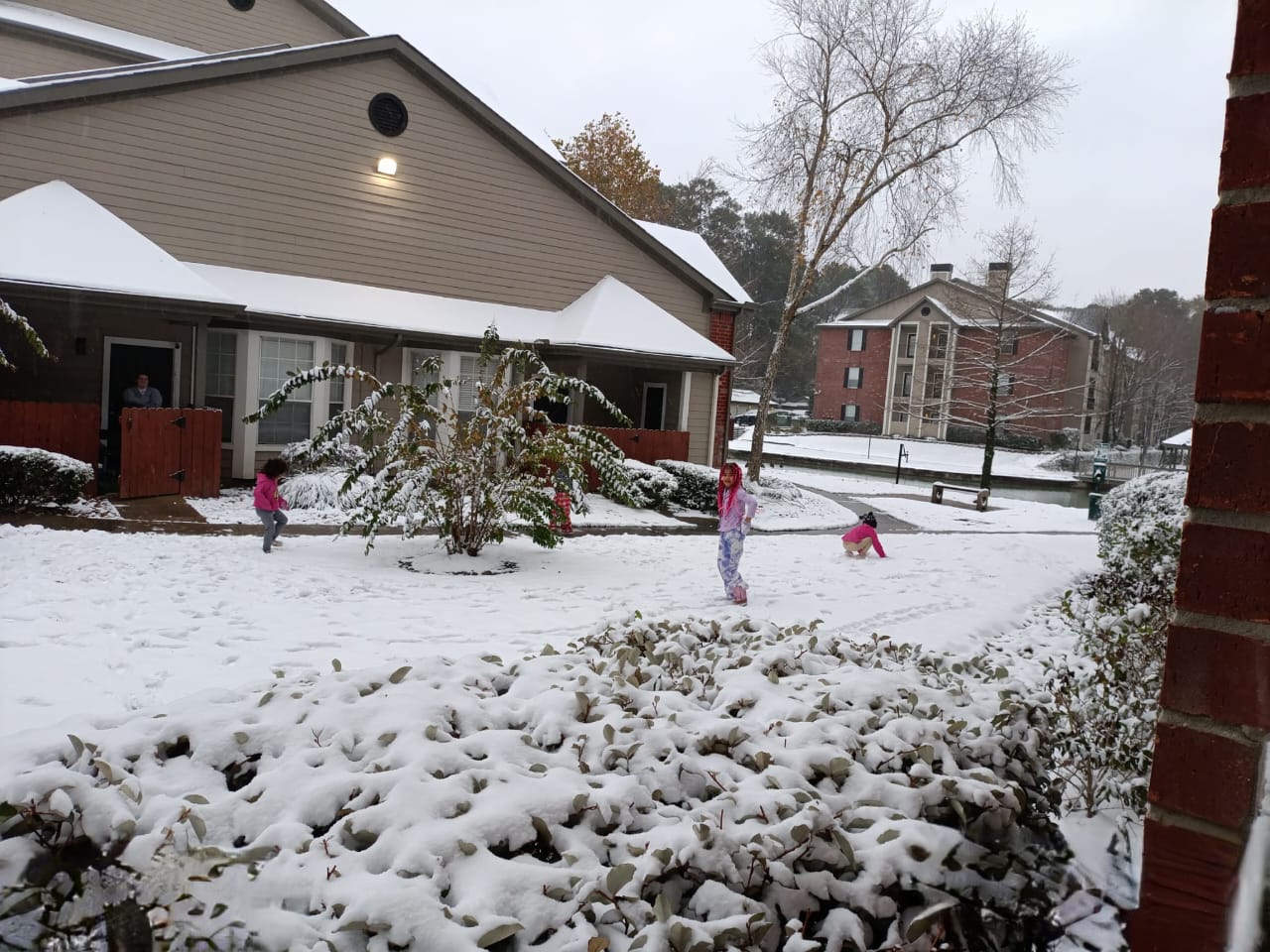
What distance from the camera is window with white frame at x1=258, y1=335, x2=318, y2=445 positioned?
14289 millimetres

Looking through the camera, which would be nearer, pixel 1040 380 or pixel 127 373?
pixel 127 373

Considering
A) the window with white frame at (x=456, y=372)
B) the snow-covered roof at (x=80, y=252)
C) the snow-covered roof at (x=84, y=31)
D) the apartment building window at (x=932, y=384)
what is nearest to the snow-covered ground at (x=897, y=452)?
the apartment building window at (x=932, y=384)

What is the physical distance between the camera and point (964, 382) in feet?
111

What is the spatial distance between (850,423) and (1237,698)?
49.5 m

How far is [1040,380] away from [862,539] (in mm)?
23207

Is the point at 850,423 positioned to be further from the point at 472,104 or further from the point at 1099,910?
the point at 1099,910

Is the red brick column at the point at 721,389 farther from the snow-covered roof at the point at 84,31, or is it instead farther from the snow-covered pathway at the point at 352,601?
the snow-covered roof at the point at 84,31

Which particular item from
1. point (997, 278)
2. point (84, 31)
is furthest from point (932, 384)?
point (84, 31)

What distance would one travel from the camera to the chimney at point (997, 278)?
29.1 meters

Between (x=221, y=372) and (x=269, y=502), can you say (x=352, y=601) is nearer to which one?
(x=269, y=502)

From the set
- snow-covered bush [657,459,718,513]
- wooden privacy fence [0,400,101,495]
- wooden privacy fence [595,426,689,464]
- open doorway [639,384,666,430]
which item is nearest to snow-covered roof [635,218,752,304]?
open doorway [639,384,666,430]

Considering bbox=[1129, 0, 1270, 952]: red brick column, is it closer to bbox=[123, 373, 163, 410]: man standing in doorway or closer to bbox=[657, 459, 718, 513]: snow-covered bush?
bbox=[123, 373, 163, 410]: man standing in doorway

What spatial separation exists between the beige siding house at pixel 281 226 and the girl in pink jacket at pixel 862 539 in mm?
6533

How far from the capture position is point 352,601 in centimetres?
720
